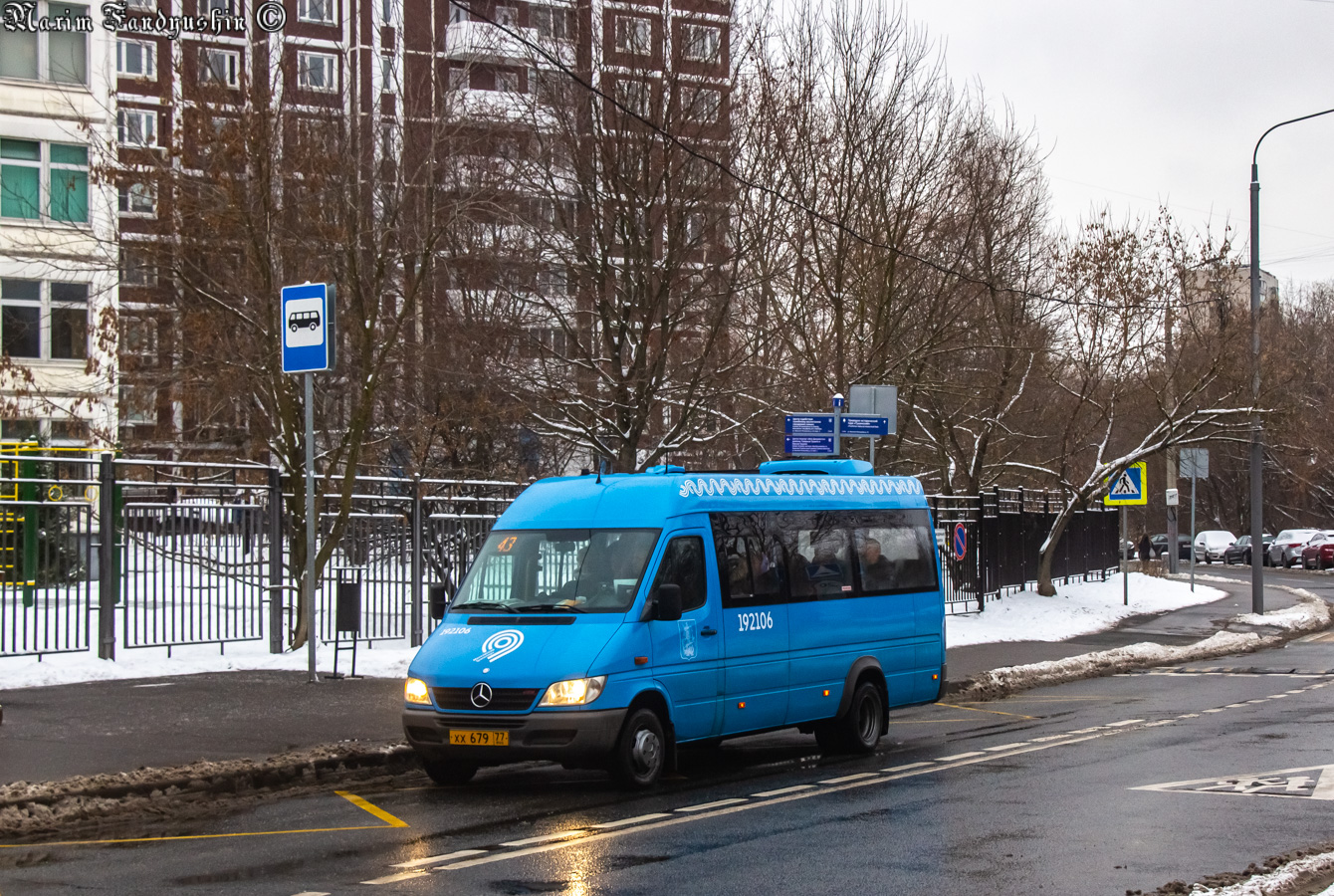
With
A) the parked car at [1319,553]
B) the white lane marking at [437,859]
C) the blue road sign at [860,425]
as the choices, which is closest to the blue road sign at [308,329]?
the white lane marking at [437,859]

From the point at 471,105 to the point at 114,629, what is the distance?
10.3 meters

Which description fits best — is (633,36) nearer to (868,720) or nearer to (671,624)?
(868,720)

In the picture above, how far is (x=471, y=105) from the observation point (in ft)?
75.4

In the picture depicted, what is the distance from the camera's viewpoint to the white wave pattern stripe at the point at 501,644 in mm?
10719

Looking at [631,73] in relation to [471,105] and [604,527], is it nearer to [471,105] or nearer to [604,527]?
[471,105]

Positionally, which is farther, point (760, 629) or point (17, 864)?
point (760, 629)

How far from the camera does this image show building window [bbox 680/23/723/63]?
76.7 ft

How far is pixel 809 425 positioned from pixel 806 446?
Result: 0.92 ft

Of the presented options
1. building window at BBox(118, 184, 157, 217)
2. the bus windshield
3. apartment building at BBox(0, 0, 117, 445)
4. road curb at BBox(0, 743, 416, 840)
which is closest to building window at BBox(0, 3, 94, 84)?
apartment building at BBox(0, 0, 117, 445)

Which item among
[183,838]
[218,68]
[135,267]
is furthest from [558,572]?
[135,267]

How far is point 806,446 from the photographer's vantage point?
19797mm

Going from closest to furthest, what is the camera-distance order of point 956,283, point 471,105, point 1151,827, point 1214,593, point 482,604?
point 1151,827 → point 482,604 → point 471,105 → point 956,283 → point 1214,593

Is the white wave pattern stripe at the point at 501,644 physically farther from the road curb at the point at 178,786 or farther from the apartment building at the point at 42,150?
the apartment building at the point at 42,150

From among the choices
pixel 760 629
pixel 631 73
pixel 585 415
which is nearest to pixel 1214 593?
pixel 585 415
